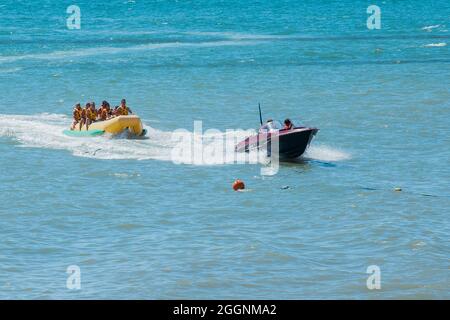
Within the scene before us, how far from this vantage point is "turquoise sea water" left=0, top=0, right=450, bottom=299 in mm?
22844

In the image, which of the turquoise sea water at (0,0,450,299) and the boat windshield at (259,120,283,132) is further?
the boat windshield at (259,120,283,132)

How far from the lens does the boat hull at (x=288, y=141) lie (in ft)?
113

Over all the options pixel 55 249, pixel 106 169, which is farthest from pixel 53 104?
pixel 55 249

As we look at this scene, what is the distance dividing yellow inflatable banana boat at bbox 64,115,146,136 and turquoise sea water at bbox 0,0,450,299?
1.58 feet

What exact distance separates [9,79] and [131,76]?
6.97m

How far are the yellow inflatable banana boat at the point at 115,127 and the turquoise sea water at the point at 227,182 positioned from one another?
48 cm

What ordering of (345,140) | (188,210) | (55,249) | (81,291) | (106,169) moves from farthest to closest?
1. (345,140)
2. (106,169)
3. (188,210)
4. (55,249)
5. (81,291)

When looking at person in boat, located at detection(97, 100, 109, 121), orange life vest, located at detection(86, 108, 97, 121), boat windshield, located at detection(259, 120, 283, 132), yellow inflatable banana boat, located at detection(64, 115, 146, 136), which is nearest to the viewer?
boat windshield, located at detection(259, 120, 283, 132)

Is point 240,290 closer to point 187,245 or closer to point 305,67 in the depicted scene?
point 187,245

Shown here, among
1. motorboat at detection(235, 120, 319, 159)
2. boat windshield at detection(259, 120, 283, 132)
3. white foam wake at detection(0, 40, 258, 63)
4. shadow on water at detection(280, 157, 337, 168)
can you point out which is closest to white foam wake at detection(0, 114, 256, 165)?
motorboat at detection(235, 120, 319, 159)

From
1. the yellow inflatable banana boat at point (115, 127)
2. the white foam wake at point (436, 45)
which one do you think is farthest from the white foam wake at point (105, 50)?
the yellow inflatable banana boat at point (115, 127)

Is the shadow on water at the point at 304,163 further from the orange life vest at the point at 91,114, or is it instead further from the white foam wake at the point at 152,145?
the orange life vest at the point at 91,114

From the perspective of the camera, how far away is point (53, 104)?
50188 millimetres

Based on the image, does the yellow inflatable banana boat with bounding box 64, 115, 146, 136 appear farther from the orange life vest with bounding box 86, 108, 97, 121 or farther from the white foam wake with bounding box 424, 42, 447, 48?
the white foam wake with bounding box 424, 42, 447, 48
